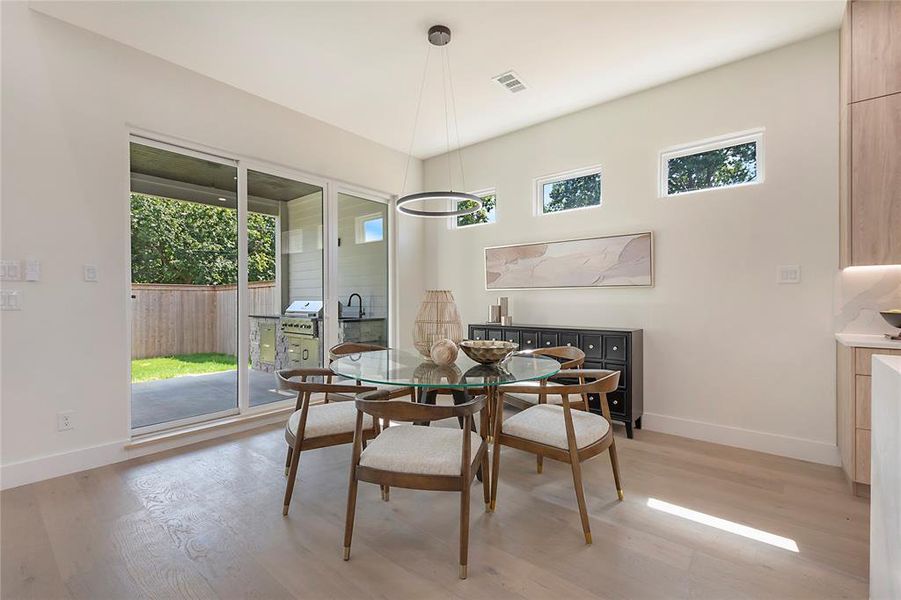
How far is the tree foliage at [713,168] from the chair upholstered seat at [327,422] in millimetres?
3225

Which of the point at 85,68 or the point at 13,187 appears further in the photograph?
the point at 85,68

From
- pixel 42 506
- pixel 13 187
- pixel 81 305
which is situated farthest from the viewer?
pixel 81 305

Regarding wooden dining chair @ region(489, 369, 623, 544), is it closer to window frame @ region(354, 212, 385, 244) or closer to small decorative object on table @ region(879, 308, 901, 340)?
small decorative object on table @ region(879, 308, 901, 340)

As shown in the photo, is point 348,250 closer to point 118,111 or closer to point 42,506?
point 118,111

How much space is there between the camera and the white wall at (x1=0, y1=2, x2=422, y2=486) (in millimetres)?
2648

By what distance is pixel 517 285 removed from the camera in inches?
180

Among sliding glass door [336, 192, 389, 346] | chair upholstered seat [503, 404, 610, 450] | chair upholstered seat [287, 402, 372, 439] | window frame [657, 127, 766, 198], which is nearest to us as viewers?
chair upholstered seat [503, 404, 610, 450]

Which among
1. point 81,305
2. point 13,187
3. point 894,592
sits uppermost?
point 13,187

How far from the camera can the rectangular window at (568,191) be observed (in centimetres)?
416

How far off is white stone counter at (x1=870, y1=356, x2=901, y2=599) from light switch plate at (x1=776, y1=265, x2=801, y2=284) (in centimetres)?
198

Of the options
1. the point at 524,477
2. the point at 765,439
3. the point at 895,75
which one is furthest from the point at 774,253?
the point at 524,477

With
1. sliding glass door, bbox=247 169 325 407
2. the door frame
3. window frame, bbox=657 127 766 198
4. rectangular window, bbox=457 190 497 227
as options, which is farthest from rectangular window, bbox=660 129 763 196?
sliding glass door, bbox=247 169 325 407

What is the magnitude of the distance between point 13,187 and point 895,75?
5.37m

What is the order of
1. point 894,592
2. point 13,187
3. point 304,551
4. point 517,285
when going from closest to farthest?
point 894,592, point 304,551, point 13,187, point 517,285
